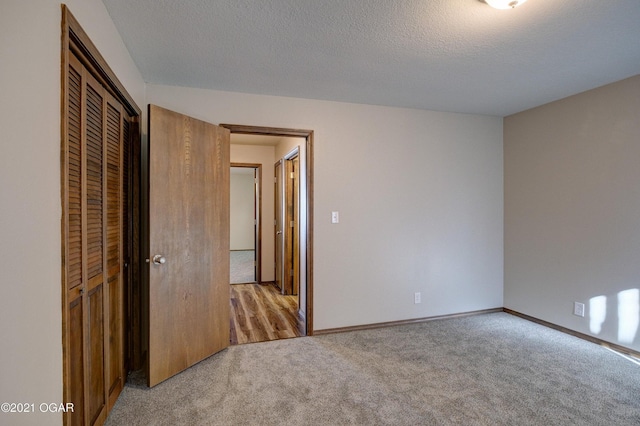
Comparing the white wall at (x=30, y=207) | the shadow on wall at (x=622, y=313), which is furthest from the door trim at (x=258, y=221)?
the shadow on wall at (x=622, y=313)

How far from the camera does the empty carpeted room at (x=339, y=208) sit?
48.8 inches

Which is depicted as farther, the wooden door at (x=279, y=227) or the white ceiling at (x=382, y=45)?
the wooden door at (x=279, y=227)

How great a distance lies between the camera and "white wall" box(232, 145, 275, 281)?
18.4 ft

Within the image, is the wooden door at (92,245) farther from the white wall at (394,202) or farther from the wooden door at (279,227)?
the wooden door at (279,227)

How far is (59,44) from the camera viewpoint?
1215 mm

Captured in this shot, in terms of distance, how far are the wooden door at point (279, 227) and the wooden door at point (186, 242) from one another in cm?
215

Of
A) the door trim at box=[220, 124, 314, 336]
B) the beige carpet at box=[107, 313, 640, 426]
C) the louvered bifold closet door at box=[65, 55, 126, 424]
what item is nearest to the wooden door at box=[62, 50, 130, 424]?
the louvered bifold closet door at box=[65, 55, 126, 424]

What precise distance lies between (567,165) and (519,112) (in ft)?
2.89

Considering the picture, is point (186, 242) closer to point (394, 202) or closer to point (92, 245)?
point (92, 245)

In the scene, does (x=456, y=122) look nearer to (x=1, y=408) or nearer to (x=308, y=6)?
(x=308, y=6)

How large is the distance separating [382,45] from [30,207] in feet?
7.01

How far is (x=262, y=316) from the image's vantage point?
3873 millimetres

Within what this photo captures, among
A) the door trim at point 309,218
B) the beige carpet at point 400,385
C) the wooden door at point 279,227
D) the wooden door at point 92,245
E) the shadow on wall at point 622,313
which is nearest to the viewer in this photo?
the wooden door at point 92,245

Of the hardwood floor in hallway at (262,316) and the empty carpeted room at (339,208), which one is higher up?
the empty carpeted room at (339,208)
